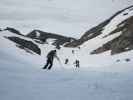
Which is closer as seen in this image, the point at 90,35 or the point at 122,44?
the point at 122,44

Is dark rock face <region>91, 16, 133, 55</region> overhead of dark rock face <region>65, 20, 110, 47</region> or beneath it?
beneath

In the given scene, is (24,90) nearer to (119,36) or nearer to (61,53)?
(119,36)

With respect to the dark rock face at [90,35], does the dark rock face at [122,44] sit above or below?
below

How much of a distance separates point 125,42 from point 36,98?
5826 cm

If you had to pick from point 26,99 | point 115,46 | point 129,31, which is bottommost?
point 26,99

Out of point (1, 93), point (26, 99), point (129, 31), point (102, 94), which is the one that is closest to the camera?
point (26, 99)

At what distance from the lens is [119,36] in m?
73.3

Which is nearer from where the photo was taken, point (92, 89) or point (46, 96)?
point (46, 96)

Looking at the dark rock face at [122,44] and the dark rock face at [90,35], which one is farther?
the dark rock face at [90,35]

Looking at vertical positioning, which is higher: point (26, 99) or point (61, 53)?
point (61, 53)

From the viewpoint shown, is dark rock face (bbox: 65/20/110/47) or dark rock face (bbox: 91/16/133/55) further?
dark rock face (bbox: 65/20/110/47)

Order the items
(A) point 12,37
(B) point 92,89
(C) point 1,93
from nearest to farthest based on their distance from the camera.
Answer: (C) point 1,93 < (B) point 92,89 < (A) point 12,37

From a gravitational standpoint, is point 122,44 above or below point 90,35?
below

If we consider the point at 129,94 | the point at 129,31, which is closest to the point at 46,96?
the point at 129,94
